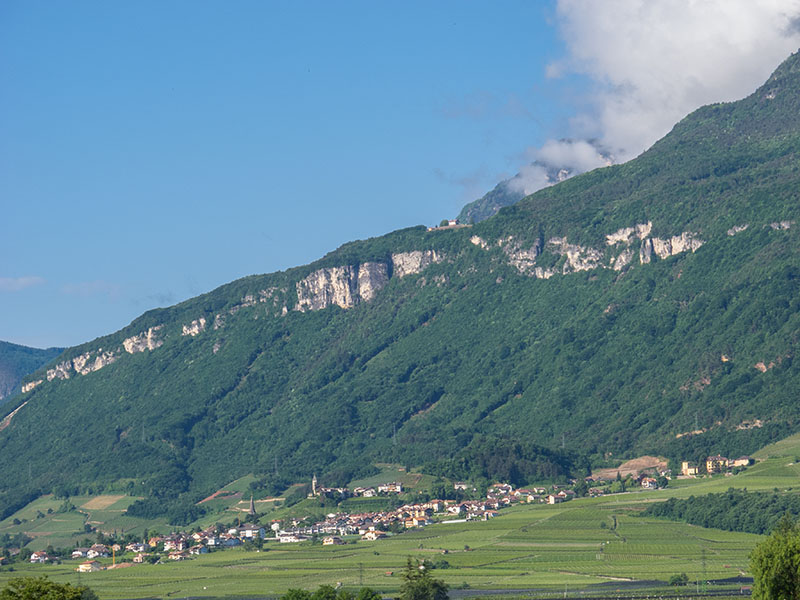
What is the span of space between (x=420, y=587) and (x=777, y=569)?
121ft

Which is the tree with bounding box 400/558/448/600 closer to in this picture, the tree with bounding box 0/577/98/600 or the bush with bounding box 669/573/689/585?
the bush with bounding box 669/573/689/585

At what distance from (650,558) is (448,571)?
82.7 ft

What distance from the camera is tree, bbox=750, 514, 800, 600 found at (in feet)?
415

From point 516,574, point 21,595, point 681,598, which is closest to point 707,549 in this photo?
point 516,574

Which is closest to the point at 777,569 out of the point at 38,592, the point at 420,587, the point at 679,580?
the point at 420,587

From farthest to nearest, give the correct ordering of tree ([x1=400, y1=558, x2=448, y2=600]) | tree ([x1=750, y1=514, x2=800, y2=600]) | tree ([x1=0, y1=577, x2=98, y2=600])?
tree ([x1=400, y1=558, x2=448, y2=600])
tree ([x1=750, y1=514, x2=800, y2=600])
tree ([x1=0, y1=577, x2=98, y2=600])

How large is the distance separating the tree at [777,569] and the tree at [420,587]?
32.9m

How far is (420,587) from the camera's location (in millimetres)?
148500

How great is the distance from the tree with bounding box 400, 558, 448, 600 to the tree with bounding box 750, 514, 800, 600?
32.9 meters

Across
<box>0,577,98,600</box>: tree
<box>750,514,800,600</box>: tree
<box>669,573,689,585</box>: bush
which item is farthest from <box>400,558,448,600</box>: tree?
<box>0,577,98,600</box>: tree

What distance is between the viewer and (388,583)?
173125 millimetres

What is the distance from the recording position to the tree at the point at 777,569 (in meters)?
127

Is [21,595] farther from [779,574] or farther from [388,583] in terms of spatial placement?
[388,583]

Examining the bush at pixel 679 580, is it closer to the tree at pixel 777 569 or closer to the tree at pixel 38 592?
the tree at pixel 777 569
